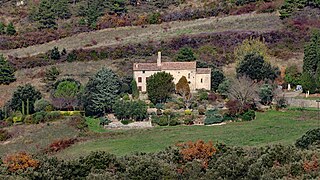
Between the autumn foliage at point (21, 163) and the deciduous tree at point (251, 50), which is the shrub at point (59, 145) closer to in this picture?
the autumn foliage at point (21, 163)

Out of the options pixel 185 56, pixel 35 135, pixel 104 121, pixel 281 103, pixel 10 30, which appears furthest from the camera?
pixel 10 30

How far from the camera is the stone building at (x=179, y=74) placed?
57906 millimetres

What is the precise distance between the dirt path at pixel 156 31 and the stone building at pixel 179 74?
19433 millimetres

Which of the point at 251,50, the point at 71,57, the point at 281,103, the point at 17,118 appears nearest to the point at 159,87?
the point at 281,103

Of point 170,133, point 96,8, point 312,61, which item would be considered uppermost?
point 96,8

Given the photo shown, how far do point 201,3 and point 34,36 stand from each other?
2263 cm

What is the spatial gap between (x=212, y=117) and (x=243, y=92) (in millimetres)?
4575

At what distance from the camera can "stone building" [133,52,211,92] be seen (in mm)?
57906

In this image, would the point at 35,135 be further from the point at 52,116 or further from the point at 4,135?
the point at 52,116

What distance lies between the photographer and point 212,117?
160 feet

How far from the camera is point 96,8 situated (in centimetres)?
9006

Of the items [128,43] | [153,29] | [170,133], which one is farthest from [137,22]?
[170,133]

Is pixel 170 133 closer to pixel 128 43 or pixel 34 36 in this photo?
pixel 128 43

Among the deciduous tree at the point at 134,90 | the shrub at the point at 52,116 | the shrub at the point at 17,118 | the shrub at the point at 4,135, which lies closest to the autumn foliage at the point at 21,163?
the shrub at the point at 4,135
